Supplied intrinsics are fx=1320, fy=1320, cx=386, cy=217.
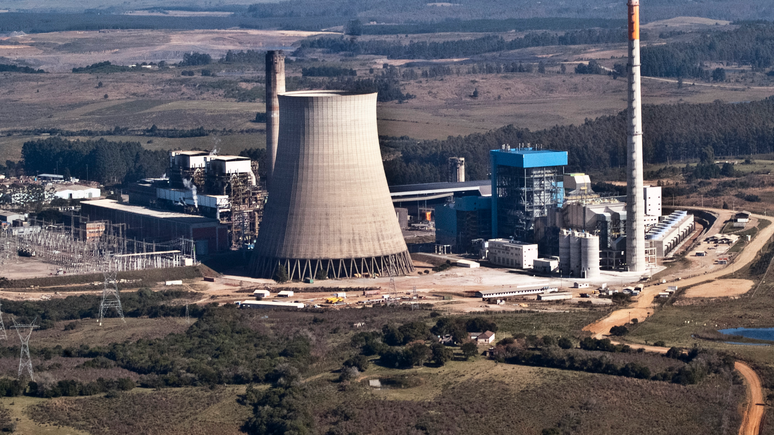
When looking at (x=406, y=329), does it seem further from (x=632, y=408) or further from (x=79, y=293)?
(x=79, y=293)

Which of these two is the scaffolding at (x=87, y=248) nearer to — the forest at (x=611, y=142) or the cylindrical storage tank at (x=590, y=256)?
the cylindrical storage tank at (x=590, y=256)

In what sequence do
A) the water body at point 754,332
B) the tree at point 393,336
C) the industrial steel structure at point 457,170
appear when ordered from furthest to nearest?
1. the industrial steel structure at point 457,170
2. the water body at point 754,332
3. the tree at point 393,336

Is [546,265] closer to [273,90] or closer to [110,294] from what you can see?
[273,90]

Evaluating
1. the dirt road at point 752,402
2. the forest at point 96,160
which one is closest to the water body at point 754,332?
the dirt road at point 752,402

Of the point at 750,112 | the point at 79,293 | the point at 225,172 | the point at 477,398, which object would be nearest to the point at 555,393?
the point at 477,398

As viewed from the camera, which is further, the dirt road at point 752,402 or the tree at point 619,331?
the tree at point 619,331

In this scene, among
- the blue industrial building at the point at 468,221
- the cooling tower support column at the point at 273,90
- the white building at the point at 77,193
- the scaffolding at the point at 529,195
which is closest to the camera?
the scaffolding at the point at 529,195

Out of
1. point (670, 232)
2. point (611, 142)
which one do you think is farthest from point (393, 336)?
point (611, 142)

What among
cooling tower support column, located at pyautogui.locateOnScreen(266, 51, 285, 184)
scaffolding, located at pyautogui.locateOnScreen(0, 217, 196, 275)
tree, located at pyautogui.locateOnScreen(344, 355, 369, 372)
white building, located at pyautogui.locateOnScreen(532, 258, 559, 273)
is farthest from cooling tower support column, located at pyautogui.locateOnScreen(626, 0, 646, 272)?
scaffolding, located at pyautogui.locateOnScreen(0, 217, 196, 275)

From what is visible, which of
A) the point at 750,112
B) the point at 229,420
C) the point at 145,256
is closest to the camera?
the point at 229,420
